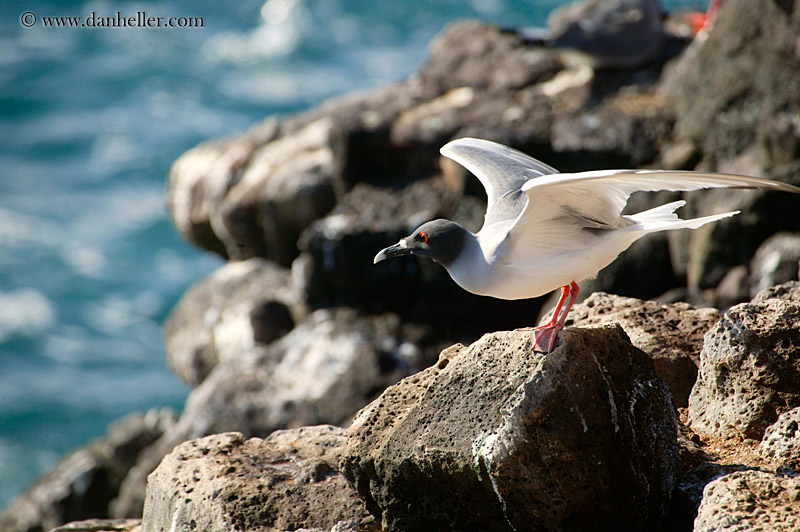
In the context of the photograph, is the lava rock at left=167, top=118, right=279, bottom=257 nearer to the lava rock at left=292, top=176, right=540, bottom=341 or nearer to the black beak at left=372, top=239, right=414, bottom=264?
the lava rock at left=292, top=176, right=540, bottom=341

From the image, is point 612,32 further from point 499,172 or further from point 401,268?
point 499,172

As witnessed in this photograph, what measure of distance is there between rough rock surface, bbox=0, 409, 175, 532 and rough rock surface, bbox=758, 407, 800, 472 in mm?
8877

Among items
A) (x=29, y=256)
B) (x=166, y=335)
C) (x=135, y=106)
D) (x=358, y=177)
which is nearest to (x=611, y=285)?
(x=358, y=177)

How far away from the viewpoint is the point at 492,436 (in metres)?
4.43

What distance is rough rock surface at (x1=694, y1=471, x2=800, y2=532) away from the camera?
3.95 metres

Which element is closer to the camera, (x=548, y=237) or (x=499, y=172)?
(x=548, y=237)

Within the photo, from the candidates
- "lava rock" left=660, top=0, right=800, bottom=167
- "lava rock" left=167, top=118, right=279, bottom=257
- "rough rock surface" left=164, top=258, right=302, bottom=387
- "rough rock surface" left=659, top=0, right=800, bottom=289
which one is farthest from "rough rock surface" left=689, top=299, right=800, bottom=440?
"lava rock" left=167, top=118, right=279, bottom=257

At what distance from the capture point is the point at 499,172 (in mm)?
6223

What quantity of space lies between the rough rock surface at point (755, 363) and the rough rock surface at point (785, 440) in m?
0.30

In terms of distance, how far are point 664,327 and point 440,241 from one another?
196cm

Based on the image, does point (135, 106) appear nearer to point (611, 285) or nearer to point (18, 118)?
point (18, 118)

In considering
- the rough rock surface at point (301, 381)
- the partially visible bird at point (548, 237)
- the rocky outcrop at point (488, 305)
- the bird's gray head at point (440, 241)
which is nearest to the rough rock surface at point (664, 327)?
the rocky outcrop at point (488, 305)

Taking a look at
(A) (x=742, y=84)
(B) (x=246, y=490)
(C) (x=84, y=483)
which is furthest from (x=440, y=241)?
(C) (x=84, y=483)

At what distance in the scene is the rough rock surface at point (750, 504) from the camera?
3953mm
